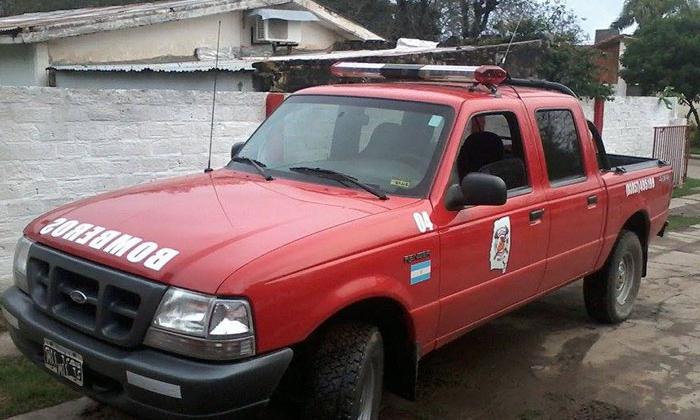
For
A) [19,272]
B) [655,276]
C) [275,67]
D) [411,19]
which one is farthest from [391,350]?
[411,19]

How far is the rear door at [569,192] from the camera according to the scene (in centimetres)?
509

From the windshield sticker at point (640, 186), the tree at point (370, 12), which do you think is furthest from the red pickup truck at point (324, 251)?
the tree at point (370, 12)

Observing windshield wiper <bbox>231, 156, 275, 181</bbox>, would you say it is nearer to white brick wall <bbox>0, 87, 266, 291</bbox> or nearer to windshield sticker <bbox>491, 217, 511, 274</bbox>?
windshield sticker <bbox>491, 217, 511, 274</bbox>

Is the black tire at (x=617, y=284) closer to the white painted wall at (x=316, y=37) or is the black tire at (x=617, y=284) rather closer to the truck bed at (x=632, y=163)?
the truck bed at (x=632, y=163)

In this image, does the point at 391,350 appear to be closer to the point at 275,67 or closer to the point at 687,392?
the point at 687,392

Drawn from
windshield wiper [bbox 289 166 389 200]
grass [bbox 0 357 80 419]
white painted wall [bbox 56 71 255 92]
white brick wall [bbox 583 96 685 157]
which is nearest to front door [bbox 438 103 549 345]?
windshield wiper [bbox 289 166 389 200]

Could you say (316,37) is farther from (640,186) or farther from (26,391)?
(26,391)

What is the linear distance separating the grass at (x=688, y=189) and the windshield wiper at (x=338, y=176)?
37.9ft

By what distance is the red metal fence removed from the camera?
14688 millimetres

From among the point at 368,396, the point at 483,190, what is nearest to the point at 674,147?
the point at 483,190

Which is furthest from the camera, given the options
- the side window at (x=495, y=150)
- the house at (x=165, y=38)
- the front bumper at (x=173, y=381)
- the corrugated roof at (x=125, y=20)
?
the house at (x=165, y=38)

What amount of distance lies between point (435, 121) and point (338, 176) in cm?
67

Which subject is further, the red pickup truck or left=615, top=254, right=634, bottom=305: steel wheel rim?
left=615, top=254, right=634, bottom=305: steel wheel rim

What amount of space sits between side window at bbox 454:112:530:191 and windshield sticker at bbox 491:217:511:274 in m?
0.32
